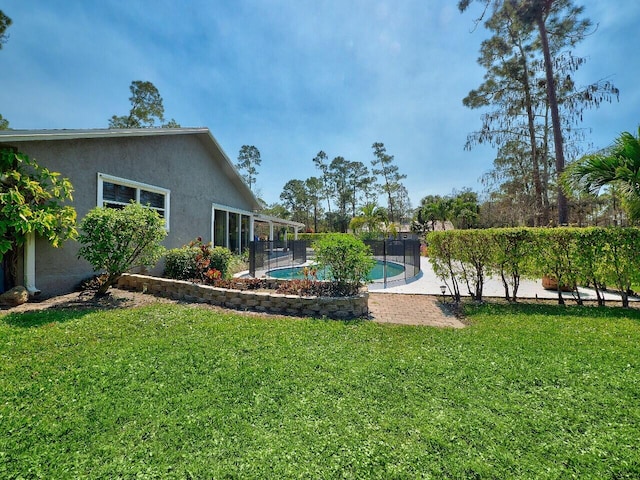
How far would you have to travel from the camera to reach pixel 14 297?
235 inches

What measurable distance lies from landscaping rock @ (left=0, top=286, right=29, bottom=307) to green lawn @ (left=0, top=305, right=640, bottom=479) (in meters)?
1.35

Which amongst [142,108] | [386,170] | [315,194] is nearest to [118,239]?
[142,108]

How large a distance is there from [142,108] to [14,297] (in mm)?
25159

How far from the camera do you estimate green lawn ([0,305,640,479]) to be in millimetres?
2176

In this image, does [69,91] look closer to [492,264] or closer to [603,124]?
[492,264]

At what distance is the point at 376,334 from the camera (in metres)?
4.94

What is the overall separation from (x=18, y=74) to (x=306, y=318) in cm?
1564

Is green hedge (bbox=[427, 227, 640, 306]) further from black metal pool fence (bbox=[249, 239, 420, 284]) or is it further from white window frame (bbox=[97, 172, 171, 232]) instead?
white window frame (bbox=[97, 172, 171, 232])

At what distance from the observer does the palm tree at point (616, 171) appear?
19.8ft

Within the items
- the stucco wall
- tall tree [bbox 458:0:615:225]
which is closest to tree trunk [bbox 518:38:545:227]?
tall tree [bbox 458:0:615:225]

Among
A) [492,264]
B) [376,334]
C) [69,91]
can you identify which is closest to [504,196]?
[492,264]

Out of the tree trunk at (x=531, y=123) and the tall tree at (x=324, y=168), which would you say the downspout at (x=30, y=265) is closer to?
the tree trunk at (x=531, y=123)

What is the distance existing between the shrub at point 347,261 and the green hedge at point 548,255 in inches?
111

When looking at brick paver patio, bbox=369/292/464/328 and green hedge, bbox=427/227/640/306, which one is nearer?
brick paver patio, bbox=369/292/464/328
